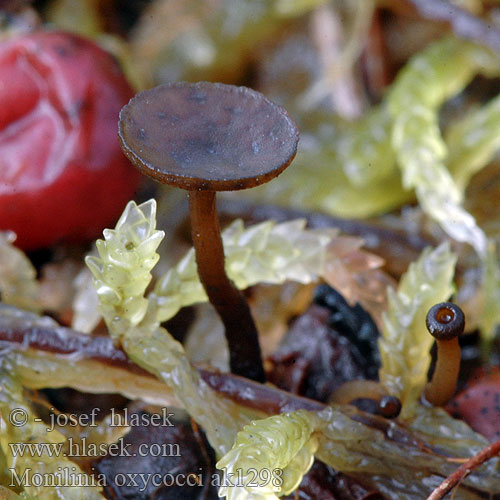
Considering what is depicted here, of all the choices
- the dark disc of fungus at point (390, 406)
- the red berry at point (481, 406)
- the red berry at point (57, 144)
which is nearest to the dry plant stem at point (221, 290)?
the dark disc of fungus at point (390, 406)

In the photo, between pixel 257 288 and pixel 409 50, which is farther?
pixel 409 50

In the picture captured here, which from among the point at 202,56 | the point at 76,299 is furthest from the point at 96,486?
the point at 202,56

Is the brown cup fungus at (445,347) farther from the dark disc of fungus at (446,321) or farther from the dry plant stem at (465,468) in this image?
the dry plant stem at (465,468)

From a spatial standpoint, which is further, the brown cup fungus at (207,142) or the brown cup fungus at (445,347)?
the brown cup fungus at (445,347)

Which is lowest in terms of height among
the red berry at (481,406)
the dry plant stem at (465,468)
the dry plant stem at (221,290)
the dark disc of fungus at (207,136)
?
the red berry at (481,406)

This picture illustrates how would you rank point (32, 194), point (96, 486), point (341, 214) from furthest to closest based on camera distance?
1. point (341, 214)
2. point (32, 194)
3. point (96, 486)

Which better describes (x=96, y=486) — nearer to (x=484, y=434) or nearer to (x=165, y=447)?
(x=165, y=447)
